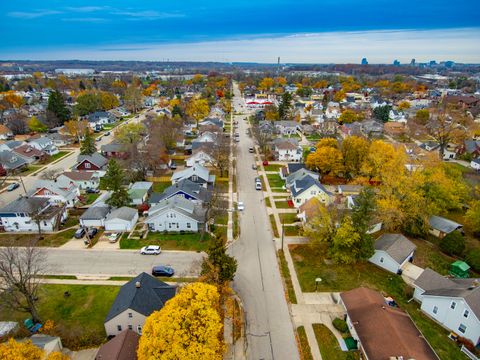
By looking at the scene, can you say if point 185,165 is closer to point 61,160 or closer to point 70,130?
point 61,160

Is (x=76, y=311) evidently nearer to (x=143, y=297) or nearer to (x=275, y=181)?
(x=143, y=297)

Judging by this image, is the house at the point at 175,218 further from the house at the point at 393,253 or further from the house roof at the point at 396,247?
the house roof at the point at 396,247

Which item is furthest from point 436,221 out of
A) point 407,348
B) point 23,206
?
point 23,206

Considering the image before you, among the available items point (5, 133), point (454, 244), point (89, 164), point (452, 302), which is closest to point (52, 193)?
point (89, 164)

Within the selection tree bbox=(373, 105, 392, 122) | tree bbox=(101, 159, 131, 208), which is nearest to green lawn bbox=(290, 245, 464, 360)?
tree bbox=(101, 159, 131, 208)

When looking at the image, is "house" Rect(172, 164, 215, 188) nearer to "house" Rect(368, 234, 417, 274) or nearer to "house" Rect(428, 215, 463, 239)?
"house" Rect(368, 234, 417, 274)

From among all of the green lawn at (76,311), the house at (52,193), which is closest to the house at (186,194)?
the house at (52,193)
